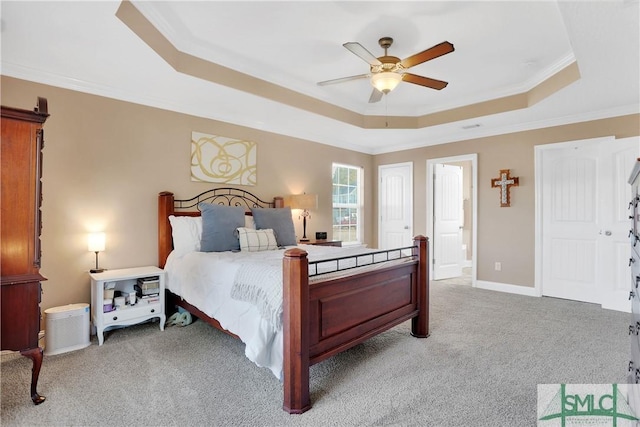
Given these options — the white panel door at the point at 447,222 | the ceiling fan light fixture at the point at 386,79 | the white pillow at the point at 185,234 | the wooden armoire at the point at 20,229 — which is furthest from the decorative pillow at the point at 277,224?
the white panel door at the point at 447,222

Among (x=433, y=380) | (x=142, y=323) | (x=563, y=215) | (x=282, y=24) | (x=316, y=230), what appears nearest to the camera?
(x=433, y=380)

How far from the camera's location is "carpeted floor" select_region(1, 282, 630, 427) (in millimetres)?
1816

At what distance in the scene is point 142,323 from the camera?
129 inches

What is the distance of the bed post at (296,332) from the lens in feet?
6.08

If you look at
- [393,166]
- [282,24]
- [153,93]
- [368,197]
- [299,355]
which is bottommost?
[299,355]

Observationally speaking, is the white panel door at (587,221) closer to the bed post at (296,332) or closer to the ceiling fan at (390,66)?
the ceiling fan at (390,66)

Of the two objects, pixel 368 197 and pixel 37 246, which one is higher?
pixel 368 197

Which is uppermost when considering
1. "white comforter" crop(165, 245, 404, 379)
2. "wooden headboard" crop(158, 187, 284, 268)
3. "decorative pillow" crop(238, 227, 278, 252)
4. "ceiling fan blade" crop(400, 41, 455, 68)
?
"ceiling fan blade" crop(400, 41, 455, 68)

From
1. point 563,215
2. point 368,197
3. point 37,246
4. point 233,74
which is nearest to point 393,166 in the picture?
point 368,197

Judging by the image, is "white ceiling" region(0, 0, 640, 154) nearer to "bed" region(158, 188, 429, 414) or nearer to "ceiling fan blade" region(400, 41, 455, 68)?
"ceiling fan blade" region(400, 41, 455, 68)

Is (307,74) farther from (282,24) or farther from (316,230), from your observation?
(316,230)

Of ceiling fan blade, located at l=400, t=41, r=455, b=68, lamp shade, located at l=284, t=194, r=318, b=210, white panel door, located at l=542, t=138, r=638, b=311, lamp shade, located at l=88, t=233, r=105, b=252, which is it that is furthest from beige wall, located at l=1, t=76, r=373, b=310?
white panel door, located at l=542, t=138, r=638, b=311

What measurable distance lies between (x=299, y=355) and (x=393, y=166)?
476 centimetres

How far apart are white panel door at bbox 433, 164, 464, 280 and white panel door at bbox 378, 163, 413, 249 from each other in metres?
0.45
